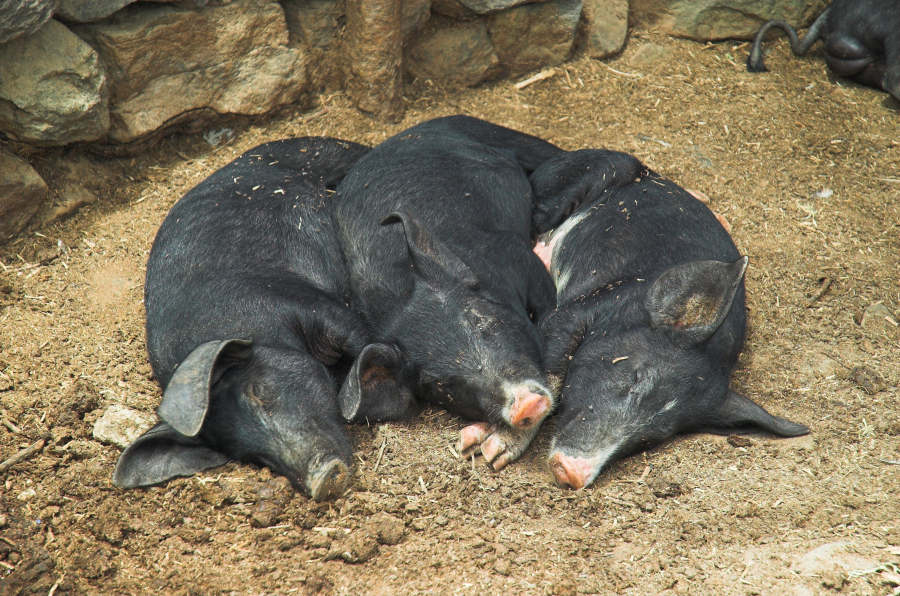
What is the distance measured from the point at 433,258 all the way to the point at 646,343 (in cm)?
110

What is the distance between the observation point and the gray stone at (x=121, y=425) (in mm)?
3938

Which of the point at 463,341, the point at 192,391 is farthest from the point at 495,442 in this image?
the point at 192,391

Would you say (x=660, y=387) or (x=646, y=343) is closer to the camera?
(x=660, y=387)

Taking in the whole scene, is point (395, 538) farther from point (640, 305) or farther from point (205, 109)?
point (205, 109)

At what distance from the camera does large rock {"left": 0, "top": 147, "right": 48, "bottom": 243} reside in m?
4.94

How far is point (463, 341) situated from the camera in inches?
155

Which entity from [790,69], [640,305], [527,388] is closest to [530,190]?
[640,305]

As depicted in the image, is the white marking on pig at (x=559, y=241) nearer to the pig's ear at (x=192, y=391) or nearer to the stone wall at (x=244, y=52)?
the stone wall at (x=244, y=52)

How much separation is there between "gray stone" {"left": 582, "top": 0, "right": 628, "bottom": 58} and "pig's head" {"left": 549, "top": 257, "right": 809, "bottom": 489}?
361 cm

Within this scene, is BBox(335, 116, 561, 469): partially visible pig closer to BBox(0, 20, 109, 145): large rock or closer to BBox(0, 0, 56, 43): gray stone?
BBox(0, 20, 109, 145): large rock

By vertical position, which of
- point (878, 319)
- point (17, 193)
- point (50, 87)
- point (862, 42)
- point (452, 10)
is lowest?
point (878, 319)

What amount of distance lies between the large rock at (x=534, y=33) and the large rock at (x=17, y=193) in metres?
3.49

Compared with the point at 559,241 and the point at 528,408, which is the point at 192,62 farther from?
the point at 528,408

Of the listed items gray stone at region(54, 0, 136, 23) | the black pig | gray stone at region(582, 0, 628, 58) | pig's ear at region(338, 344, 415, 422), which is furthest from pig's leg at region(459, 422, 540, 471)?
the black pig
